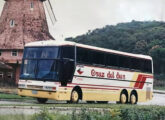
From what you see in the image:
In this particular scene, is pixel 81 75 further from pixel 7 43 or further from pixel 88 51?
pixel 7 43

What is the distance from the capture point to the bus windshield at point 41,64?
24094 mm

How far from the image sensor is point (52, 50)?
24750 mm

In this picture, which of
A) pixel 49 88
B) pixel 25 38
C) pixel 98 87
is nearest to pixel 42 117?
pixel 49 88

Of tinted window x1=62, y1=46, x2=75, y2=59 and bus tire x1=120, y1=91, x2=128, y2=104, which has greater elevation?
tinted window x1=62, y1=46, x2=75, y2=59

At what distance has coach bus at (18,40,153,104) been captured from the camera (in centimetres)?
2417

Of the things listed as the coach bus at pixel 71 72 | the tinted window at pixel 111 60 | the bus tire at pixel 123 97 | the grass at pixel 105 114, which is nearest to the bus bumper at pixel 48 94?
the coach bus at pixel 71 72

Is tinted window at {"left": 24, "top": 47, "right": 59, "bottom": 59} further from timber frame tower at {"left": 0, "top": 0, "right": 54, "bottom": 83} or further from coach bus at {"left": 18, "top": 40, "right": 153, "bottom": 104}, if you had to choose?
timber frame tower at {"left": 0, "top": 0, "right": 54, "bottom": 83}

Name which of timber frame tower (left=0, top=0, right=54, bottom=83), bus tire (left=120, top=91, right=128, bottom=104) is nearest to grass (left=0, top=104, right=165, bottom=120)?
bus tire (left=120, top=91, right=128, bottom=104)

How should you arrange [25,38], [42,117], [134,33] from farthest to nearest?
[134,33] < [25,38] < [42,117]

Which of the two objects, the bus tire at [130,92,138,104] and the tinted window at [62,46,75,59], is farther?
the bus tire at [130,92,138,104]

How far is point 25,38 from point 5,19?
157 inches

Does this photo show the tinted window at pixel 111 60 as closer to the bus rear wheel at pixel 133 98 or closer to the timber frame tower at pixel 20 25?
the bus rear wheel at pixel 133 98

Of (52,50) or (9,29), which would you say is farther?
(9,29)

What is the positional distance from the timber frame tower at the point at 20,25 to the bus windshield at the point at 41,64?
97.7ft
